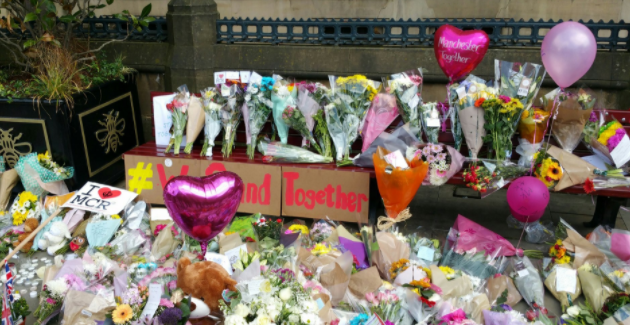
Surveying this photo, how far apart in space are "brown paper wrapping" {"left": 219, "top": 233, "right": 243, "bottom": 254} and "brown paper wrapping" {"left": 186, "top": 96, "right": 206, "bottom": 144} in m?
1.29

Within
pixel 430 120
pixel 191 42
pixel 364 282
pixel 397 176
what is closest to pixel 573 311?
pixel 364 282

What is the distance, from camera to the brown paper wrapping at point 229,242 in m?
3.65

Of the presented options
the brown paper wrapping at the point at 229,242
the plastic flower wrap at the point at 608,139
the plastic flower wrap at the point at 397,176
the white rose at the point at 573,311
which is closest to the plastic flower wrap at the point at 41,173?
the brown paper wrapping at the point at 229,242

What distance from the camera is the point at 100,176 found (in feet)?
17.0

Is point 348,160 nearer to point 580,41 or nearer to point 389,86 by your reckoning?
point 389,86

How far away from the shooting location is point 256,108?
4492mm

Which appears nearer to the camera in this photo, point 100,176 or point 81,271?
point 81,271

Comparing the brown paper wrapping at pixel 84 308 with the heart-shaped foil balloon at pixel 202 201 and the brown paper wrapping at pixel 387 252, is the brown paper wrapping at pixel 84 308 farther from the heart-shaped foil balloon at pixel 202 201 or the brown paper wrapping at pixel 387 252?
the brown paper wrapping at pixel 387 252

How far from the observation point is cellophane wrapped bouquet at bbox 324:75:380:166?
428 cm

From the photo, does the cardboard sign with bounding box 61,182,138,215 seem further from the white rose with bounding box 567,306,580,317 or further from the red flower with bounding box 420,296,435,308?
the white rose with bounding box 567,306,580,317

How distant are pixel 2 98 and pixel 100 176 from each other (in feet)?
3.60

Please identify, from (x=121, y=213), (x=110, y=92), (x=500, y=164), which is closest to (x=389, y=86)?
(x=500, y=164)

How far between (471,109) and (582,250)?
1.28 m

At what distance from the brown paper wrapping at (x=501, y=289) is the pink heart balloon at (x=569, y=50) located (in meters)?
1.60
